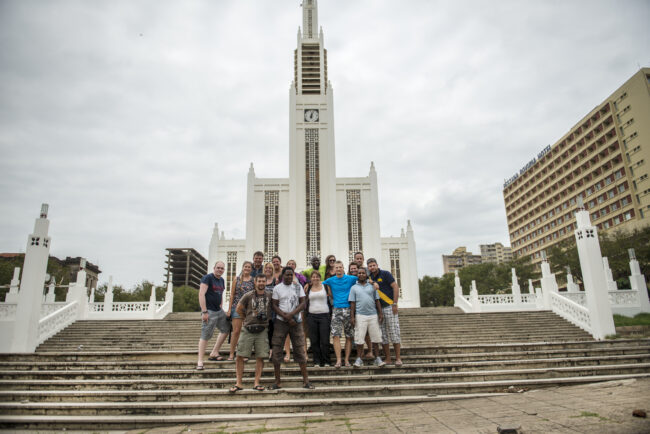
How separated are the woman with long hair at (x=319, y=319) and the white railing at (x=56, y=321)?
29.3ft

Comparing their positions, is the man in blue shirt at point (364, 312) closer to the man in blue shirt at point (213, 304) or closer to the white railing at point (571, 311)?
the man in blue shirt at point (213, 304)

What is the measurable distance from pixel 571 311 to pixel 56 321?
58.8 feet

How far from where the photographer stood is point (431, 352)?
670cm

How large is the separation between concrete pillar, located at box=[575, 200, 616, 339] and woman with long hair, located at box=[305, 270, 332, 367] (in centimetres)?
836

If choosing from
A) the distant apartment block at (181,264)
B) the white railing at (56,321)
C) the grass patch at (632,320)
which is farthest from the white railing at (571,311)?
the distant apartment block at (181,264)

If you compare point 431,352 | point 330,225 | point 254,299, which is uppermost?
point 330,225

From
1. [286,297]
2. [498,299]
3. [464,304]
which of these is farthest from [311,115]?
[286,297]

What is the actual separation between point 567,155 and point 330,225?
43927mm

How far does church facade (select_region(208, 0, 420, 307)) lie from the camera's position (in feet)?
104

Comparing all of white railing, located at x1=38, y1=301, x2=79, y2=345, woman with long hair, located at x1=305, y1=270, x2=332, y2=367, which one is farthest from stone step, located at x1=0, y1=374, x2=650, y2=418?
white railing, located at x1=38, y1=301, x2=79, y2=345

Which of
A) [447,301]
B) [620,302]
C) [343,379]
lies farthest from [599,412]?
[447,301]

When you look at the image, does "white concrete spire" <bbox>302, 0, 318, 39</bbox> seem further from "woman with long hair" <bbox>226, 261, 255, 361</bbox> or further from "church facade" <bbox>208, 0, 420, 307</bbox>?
"woman with long hair" <bbox>226, 261, 255, 361</bbox>

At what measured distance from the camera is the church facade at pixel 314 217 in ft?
104

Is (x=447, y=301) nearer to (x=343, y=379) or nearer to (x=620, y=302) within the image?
(x=620, y=302)
